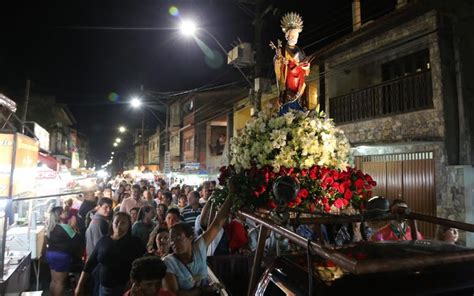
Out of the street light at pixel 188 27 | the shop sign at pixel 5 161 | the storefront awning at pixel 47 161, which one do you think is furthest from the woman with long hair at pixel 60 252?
the storefront awning at pixel 47 161

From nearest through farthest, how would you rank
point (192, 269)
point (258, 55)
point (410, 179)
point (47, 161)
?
point (192, 269) → point (258, 55) → point (410, 179) → point (47, 161)

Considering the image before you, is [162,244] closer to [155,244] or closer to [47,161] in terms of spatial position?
[155,244]

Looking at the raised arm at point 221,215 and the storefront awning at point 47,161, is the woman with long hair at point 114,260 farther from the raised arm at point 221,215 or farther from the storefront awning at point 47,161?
the storefront awning at point 47,161

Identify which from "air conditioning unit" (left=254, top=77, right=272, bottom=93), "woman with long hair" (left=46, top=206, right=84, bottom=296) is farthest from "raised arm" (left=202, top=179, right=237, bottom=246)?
"air conditioning unit" (left=254, top=77, right=272, bottom=93)

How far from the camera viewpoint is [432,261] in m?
1.73

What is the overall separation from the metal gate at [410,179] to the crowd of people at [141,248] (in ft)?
23.8

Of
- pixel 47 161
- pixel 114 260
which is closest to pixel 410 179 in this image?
pixel 114 260

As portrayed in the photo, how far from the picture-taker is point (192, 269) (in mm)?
3438

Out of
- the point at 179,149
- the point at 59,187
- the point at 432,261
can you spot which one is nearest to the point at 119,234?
the point at 432,261

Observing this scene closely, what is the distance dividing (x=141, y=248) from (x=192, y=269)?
186cm

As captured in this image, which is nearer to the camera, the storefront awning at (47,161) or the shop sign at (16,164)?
the shop sign at (16,164)

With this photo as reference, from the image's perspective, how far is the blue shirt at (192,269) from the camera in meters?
3.29

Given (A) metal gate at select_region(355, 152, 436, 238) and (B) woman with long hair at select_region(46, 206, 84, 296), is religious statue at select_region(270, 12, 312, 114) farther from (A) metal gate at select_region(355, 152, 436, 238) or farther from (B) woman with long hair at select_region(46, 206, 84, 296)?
(A) metal gate at select_region(355, 152, 436, 238)

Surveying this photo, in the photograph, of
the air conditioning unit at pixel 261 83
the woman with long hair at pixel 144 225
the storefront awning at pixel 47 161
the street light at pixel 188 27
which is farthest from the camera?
the storefront awning at pixel 47 161
